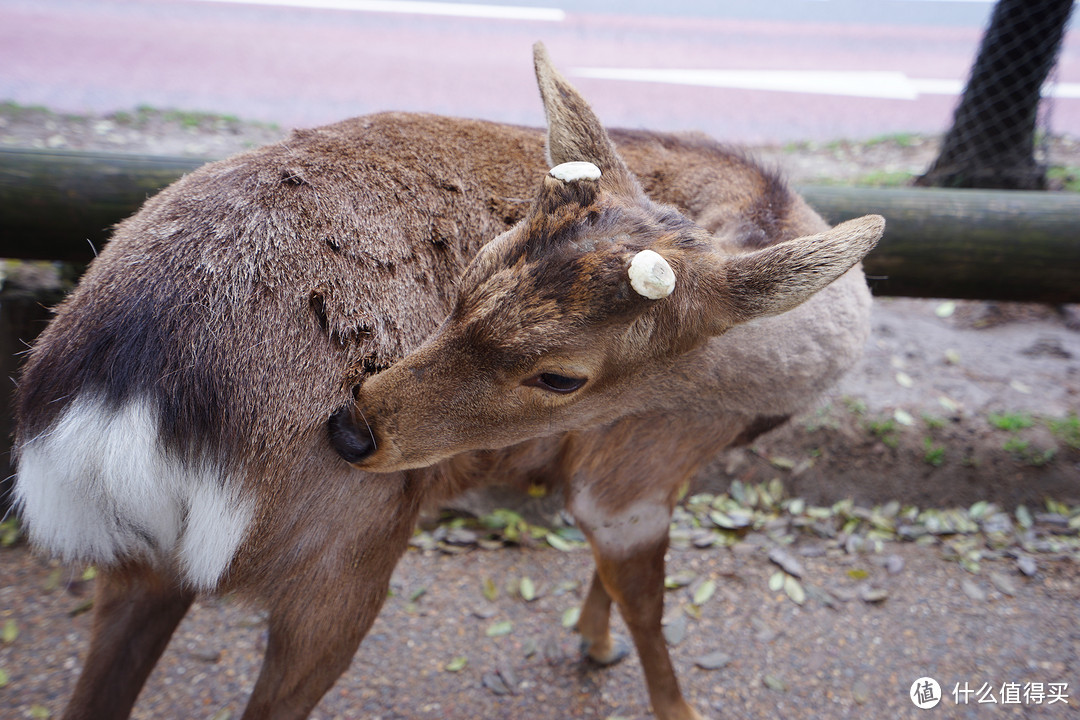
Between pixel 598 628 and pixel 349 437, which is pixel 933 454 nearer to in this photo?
pixel 598 628

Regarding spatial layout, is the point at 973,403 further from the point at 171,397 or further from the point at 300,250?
the point at 171,397

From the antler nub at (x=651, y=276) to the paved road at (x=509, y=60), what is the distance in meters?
5.54

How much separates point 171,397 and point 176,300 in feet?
0.85

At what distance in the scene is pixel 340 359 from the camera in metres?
2.03

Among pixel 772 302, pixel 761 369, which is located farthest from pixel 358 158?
pixel 761 369

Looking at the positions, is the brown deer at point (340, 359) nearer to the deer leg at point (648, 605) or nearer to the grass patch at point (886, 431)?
the deer leg at point (648, 605)

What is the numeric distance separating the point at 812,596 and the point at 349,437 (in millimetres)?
2757

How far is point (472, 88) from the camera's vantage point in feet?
29.0

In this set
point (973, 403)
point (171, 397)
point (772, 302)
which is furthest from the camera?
point (973, 403)

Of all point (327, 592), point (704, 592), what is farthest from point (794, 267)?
point (704, 592)

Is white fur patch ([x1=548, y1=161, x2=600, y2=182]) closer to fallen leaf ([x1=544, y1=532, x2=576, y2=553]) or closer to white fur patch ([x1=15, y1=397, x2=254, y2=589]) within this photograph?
white fur patch ([x1=15, y1=397, x2=254, y2=589])

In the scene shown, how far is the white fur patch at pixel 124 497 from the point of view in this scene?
1.84 meters

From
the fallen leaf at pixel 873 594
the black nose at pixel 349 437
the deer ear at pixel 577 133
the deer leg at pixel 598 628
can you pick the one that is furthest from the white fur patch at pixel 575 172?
the fallen leaf at pixel 873 594

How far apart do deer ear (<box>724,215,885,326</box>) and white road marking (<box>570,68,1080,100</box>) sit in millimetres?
8213
